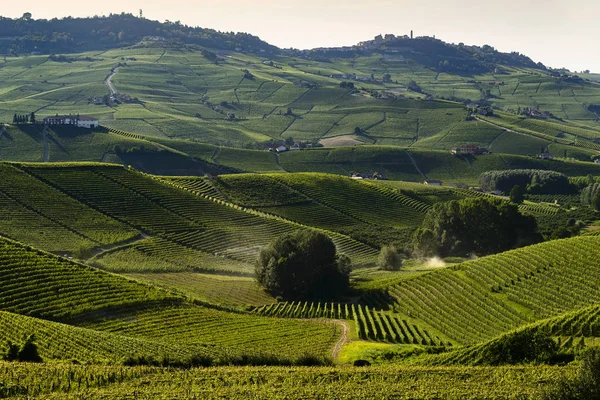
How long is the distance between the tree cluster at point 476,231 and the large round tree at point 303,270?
27.1 m

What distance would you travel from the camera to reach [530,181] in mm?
160250

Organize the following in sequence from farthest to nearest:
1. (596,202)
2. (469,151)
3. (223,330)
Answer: (469,151) < (596,202) < (223,330)

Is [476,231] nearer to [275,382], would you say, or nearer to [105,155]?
[275,382]

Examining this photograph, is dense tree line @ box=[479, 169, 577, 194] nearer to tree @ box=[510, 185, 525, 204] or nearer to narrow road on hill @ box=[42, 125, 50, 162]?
tree @ box=[510, 185, 525, 204]

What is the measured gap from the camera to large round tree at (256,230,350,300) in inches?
2948

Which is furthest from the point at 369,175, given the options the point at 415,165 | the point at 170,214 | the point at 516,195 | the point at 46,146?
the point at 170,214

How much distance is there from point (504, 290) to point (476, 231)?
38.5m

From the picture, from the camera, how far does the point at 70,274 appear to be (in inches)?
2472

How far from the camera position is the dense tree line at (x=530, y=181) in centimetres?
15538

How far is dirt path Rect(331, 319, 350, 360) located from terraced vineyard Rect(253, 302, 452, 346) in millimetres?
980

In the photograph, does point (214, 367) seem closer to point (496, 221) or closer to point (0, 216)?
point (0, 216)

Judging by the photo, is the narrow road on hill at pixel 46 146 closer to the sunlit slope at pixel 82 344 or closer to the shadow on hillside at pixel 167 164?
the shadow on hillside at pixel 167 164

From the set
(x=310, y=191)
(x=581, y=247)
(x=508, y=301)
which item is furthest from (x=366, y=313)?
(x=310, y=191)

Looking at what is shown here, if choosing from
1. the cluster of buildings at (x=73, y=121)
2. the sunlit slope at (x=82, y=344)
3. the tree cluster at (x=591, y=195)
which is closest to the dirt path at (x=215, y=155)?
the cluster of buildings at (x=73, y=121)
